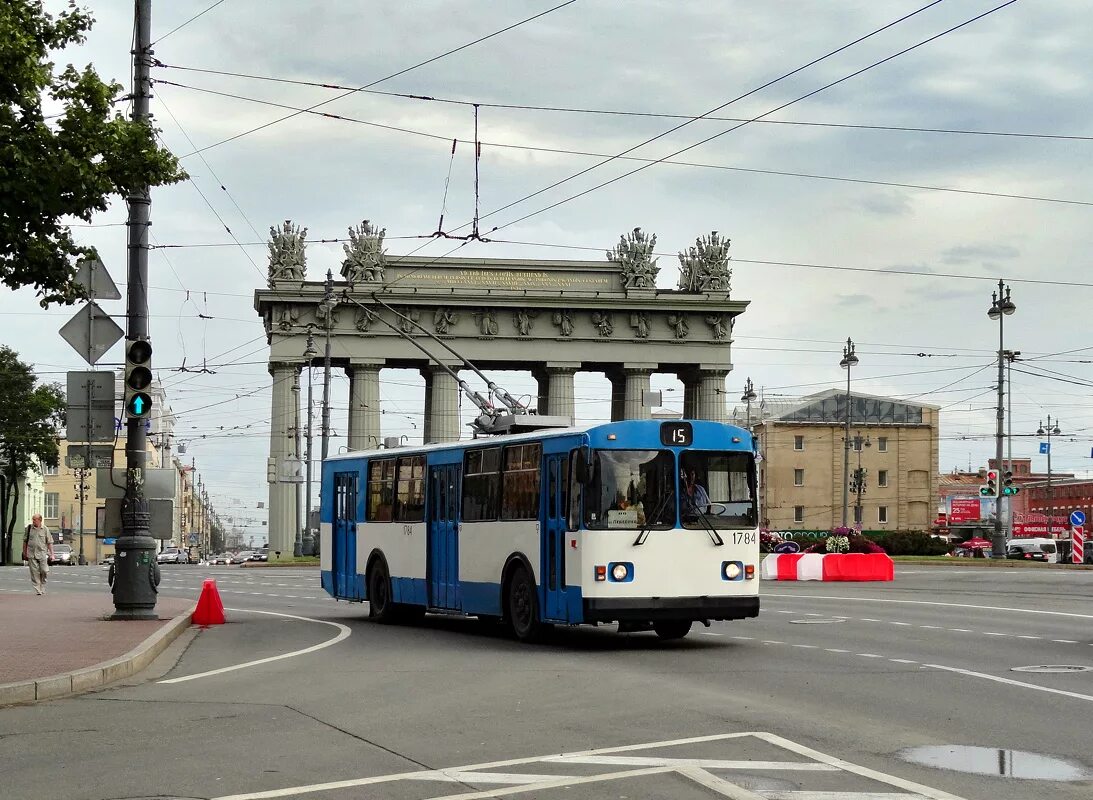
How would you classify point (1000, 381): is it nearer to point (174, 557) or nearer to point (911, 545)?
point (911, 545)

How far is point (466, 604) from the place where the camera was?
22328 mm

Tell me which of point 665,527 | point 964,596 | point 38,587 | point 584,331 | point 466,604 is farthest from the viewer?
point 584,331

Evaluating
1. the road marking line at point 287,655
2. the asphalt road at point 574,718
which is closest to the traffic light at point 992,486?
the road marking line at point 287,655

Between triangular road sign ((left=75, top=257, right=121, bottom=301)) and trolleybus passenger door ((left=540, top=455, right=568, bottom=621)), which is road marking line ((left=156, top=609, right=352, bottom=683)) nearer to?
trolleybus passenger door ((left=540, top=455, right=568, bottom=621))

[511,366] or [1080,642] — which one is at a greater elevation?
[511,366]

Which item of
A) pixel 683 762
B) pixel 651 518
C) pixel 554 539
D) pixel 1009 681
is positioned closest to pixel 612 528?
pixel 651 518

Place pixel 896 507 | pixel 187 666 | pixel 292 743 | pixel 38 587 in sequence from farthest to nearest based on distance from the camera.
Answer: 1. pixel 896 507
2. pixel 38 587
3. pixel 187 666
4. pixel 292 743

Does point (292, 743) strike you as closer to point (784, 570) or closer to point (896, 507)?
point (784, 570)

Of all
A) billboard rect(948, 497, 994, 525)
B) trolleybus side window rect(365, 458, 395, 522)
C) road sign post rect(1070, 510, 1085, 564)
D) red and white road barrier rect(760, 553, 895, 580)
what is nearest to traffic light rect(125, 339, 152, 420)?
trolleybus side window rect(365, 458, 395, 522)

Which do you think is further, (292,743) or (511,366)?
(511,366)

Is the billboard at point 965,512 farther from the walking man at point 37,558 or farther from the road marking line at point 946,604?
the walking man at point 37,558

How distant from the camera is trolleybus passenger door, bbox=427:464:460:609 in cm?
2283

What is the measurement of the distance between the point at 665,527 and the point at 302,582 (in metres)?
29.6

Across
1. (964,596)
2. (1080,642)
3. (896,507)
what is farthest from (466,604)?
(896,507)
